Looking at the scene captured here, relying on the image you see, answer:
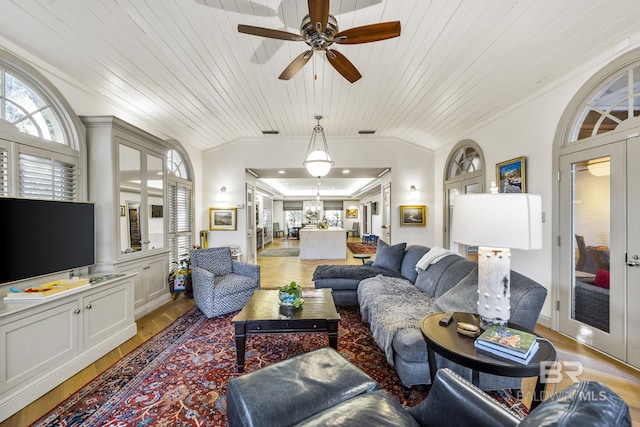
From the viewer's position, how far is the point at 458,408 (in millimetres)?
1114

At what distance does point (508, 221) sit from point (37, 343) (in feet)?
11.1

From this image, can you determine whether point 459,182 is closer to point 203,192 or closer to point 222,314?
point 222,314

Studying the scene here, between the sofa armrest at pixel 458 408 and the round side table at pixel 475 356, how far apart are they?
289 millimetres

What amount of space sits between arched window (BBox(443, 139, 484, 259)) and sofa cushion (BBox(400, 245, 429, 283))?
106 centimetres

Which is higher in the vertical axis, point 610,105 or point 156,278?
point 610,105

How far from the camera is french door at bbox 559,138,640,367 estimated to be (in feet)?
8.00

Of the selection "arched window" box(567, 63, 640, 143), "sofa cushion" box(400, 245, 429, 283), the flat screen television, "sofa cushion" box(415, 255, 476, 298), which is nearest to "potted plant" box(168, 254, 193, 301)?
the flat screen television

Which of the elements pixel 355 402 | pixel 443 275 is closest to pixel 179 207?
pixel 443 275

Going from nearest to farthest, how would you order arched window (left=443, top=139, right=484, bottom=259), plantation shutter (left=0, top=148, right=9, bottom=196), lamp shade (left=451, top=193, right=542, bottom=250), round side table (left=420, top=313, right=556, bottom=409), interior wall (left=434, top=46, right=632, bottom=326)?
round side table (left=420, top=313, right=556, bottom=409) < lamp shade (left=451, top=193, right=542, bottom=250) < plantation shutter (left=0, top=148, right=9, bottom=196) < interior wall (left=434, top=46, right=632, bottom=326) < arched window (left=443, top=139, right=484, bottom=259)

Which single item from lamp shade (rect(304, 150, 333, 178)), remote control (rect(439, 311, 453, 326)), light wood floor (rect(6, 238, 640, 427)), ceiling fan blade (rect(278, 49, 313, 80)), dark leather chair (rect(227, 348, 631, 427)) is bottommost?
light wood floor (rect(6, 238, 640, 427))

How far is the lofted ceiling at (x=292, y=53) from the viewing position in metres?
2.20

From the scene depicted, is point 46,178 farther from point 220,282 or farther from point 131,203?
point 220,282

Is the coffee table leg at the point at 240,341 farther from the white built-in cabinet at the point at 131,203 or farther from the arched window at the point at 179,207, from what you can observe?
the arched window at the point at 179,207

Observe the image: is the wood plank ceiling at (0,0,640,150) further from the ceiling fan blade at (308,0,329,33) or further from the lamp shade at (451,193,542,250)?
the lamp shade at (451,193,542,250)
